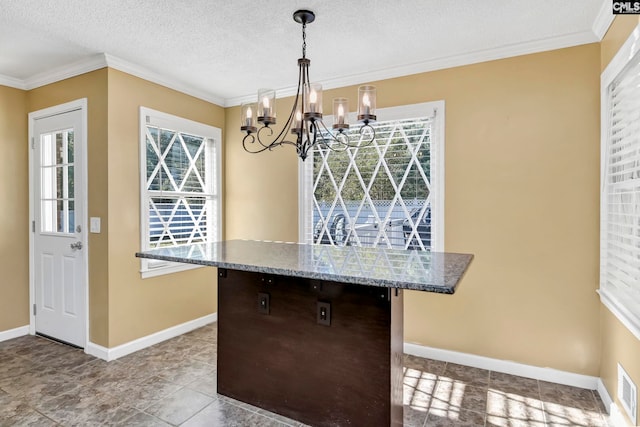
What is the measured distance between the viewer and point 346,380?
1.86 meters

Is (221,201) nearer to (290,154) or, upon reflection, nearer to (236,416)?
(290,154)

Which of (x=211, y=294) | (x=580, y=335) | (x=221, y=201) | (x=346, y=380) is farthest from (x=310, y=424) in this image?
(x=221, y=201)

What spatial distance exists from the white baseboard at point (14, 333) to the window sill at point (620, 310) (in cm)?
466

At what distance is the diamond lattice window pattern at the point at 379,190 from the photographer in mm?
3031

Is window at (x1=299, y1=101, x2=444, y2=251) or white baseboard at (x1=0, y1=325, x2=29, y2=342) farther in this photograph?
white baseboard at (x1=0, y1=325, x2=29, y2=342)

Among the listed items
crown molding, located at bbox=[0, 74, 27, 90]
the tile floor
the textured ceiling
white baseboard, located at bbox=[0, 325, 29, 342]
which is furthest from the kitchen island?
crown molding, located at bbox=[0, 74, 27, 90]

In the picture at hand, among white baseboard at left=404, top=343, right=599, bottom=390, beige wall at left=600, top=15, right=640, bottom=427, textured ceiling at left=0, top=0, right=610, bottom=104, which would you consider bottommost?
white baseboard at left=404, top=343, right=599, bottom=390

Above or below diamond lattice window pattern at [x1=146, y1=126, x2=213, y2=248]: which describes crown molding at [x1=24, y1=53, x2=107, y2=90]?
above

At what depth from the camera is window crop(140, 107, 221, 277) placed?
3.19 m

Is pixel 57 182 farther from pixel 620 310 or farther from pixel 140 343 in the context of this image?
pixel 620 310

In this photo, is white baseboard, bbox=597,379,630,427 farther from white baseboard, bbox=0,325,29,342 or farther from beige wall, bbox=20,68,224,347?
white baseboard, bbox=0,325,29,342

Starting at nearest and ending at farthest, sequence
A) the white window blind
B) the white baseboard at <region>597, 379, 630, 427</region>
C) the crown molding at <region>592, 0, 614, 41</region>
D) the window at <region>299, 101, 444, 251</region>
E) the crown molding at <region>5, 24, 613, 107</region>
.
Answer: the white window blind
the white baseboard at <region>597, 379, 630, 427</region>
the crown molding at <region>592, 0, 614, 41</region>
the crown molding at <region>5, 24, 613, 107</region>
the window at <region>299, 101, 444, 251</region>

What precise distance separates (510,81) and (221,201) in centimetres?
295

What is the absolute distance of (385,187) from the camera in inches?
125
